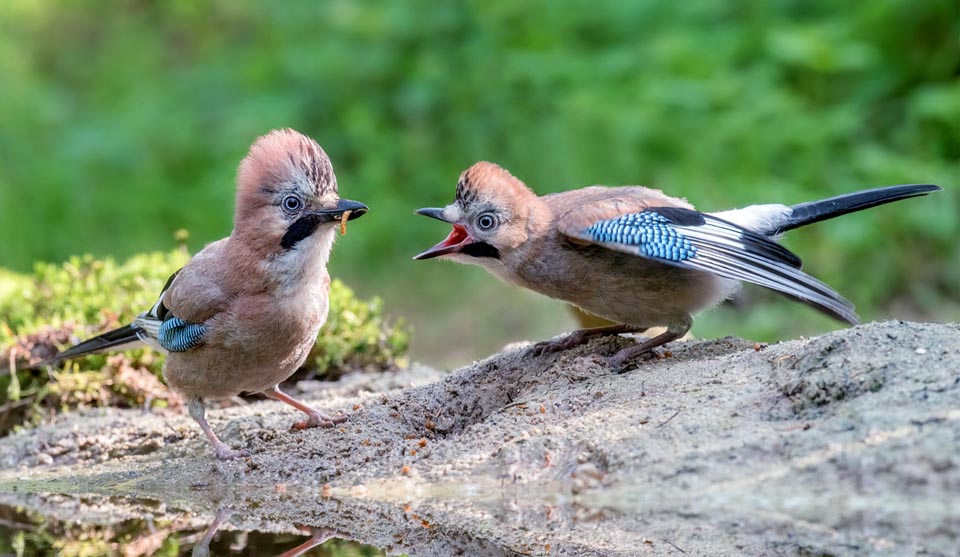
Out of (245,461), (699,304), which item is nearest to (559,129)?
(699,304)

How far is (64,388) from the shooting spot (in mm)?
7035

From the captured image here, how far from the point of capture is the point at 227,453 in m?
5.81

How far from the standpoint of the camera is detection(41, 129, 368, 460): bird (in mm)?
5719

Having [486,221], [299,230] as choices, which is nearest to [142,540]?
[299,230]

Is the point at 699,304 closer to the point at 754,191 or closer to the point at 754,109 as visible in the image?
the point at 754,191

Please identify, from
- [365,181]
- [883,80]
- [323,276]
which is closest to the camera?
[323,276]

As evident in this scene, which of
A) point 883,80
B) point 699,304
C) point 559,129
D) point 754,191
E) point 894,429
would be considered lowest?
point 894,429

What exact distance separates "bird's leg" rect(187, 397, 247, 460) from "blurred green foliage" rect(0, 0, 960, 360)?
5227 millimetres

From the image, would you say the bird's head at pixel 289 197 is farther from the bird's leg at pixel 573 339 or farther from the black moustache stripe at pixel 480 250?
the bird's leg at pixel 573 339

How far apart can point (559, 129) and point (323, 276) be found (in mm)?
7018

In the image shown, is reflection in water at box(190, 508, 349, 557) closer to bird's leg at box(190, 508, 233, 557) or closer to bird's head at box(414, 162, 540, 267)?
bird's leg at box(190, 508, 233, 557)

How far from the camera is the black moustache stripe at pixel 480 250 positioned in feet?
20.0

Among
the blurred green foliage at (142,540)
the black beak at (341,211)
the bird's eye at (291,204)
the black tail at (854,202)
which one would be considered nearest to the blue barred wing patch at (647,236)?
the black tail at (854,202)

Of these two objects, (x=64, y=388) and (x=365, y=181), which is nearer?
(x=64, y=388)
